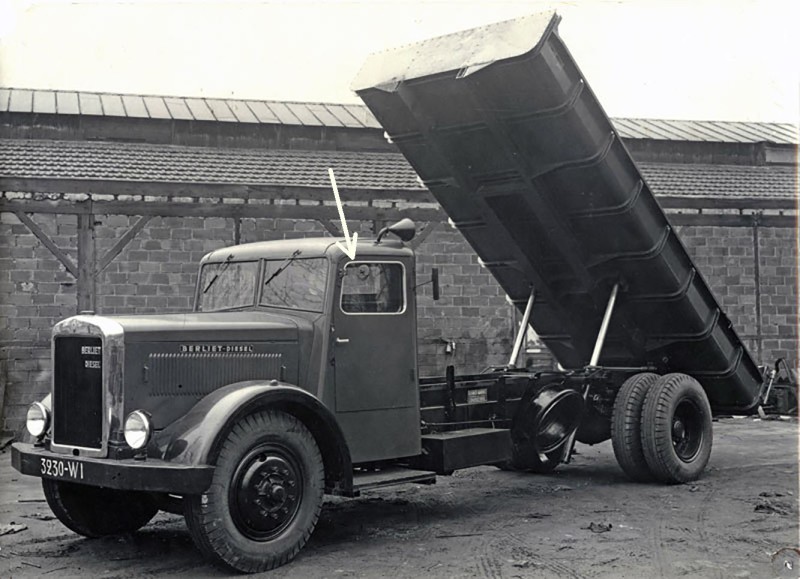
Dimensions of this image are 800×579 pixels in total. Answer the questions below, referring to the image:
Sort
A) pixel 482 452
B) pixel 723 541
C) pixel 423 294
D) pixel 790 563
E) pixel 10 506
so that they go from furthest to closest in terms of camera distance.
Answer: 1. pixel 423 294
2. pixel 10 506
3. pixel 482 452
4. pixel 723 541
5. pixel 790 563

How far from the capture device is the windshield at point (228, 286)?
6438 millimetres

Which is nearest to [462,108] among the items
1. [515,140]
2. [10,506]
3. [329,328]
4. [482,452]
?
[515,140]

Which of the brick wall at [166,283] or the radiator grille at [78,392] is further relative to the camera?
the brick wall at [166,283]

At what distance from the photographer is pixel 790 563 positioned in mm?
5297

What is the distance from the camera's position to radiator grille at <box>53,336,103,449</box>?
551 cm

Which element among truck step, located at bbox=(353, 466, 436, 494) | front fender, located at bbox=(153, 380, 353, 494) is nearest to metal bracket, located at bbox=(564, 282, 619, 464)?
truck step, located at bbox=(353, 466, 436, 494)

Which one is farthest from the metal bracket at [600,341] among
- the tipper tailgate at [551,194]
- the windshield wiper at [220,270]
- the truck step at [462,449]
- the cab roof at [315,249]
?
the windshield wiper at [220,270]

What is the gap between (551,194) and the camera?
730 cm

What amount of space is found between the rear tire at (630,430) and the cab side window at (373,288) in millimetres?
2450

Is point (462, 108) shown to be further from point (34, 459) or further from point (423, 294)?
point (423, 294)

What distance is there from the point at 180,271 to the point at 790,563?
9802 millimetres

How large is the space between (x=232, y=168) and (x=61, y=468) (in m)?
9.34

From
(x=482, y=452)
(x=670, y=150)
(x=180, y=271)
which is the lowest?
(x=482, y=452)

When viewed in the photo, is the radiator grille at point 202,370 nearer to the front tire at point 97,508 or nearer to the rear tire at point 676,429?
the front tire at point 97,508
